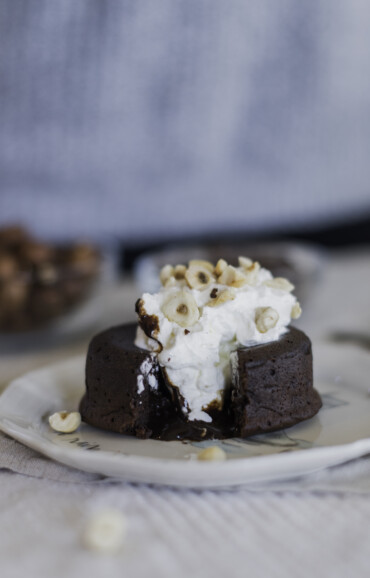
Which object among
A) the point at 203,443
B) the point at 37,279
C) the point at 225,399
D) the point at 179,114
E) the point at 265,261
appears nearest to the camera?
the point at 203,443

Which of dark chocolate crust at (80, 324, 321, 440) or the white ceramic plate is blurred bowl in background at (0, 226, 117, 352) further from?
dark chocolate crust at (80, 324, 321, 440)

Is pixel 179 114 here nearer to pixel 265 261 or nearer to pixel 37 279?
pixel 265 261

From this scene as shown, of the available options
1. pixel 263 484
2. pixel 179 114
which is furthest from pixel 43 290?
pixel 179 114

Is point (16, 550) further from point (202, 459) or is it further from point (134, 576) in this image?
point (202, 459)

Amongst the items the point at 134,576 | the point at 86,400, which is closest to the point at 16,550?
the point at 134,576

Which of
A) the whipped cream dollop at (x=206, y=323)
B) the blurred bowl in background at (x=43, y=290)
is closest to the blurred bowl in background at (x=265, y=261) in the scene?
the blurred bowl in background at (x=43, y=290)

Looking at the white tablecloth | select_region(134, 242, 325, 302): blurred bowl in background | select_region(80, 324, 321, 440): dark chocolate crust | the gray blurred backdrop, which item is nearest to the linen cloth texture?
the white tablecloth
